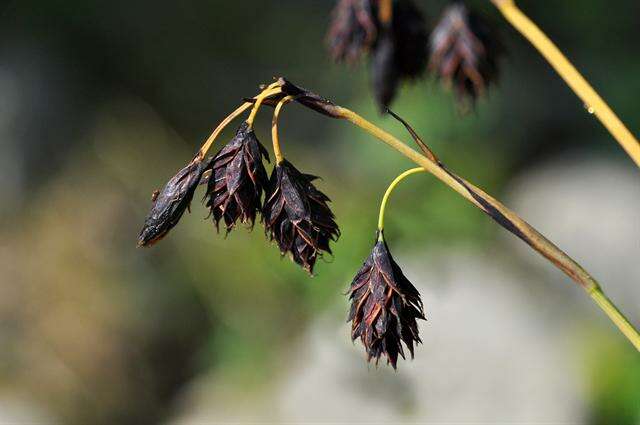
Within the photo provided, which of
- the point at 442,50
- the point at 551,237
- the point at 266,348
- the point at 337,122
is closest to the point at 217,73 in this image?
the point at 337,122

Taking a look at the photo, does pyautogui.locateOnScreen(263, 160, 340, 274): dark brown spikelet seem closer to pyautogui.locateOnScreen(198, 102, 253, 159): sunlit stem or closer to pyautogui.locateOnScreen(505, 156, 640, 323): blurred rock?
pyautogui.locateOnScreen(198, 102, 253, 159): sunlit stem

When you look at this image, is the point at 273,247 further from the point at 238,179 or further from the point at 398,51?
the point at 238,179

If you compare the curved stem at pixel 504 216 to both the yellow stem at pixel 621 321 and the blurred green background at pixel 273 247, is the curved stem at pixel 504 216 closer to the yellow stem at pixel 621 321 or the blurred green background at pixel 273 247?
the yellow stem at pixel 621 321

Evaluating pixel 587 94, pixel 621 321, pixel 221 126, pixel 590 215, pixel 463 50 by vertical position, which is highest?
pixel 590 215

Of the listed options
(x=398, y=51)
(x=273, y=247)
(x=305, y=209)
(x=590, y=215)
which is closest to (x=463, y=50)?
(x=398, y=51)

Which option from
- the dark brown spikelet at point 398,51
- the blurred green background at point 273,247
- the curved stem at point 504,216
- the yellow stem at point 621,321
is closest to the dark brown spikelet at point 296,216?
the curved stem at point 504,216

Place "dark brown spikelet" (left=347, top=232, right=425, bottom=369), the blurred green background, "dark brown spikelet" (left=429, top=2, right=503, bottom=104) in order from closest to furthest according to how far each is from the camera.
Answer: "dark brown spikelet" (left=347, top=232, right=425, bottom=369) → "dark brown spikelet" (left=429, top=2, right=503, bottom=104) → the blurred green background

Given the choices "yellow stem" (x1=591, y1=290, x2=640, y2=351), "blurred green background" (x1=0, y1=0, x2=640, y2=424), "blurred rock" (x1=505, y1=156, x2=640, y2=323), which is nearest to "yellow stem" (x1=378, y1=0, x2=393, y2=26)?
"yellow stem" (x1=591, y1=290, x2=640, y2=351)
